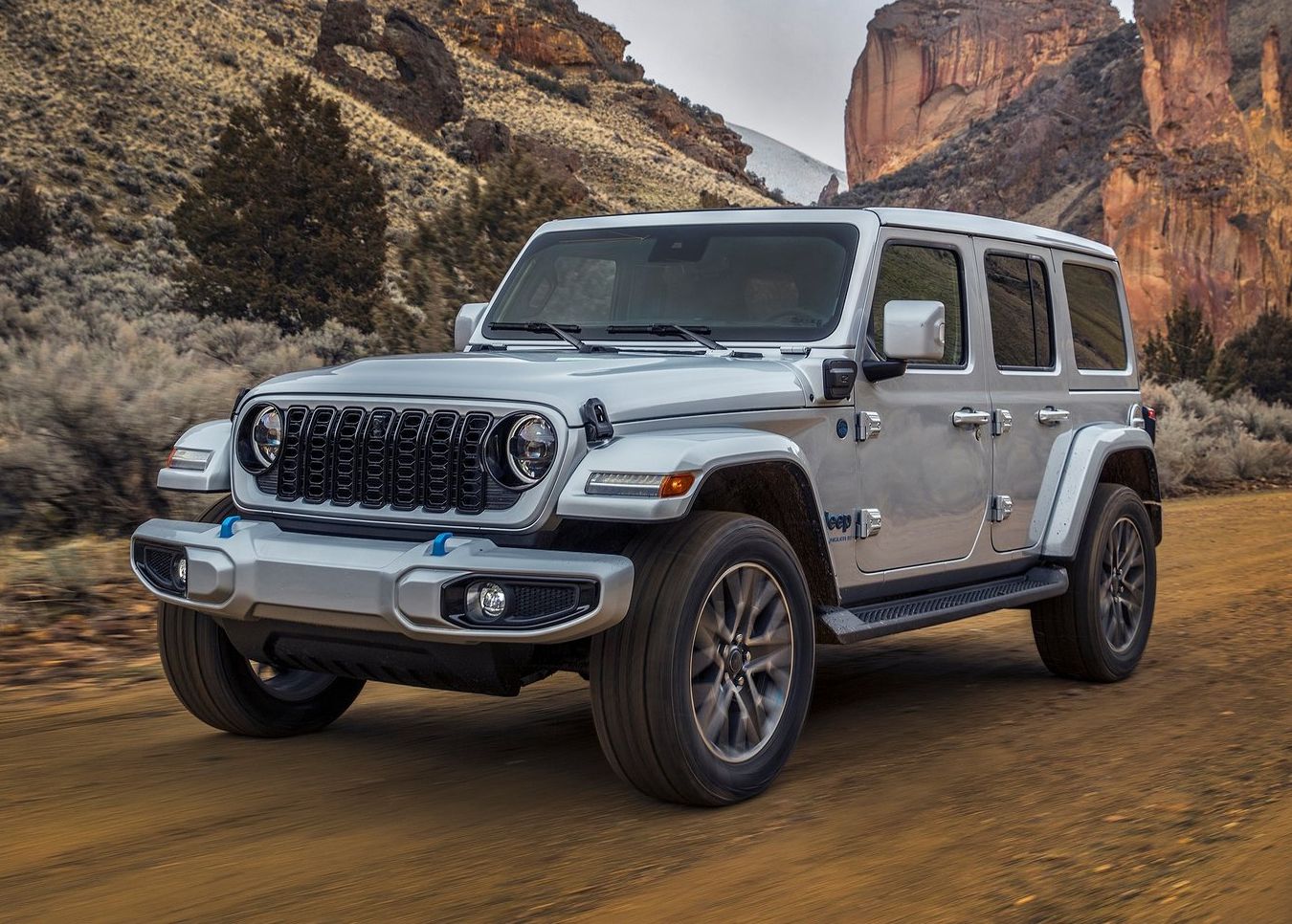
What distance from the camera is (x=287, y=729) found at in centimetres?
519

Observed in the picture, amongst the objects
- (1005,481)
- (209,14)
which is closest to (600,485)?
(1005,481)

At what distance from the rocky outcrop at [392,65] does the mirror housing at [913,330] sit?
182ft

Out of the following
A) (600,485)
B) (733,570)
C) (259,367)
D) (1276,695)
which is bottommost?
(1276,695)

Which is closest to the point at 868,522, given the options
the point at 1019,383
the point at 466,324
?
the point at 1019,383

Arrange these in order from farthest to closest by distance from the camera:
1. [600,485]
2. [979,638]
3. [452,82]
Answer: [452,82]
[979,638]
[600,485]

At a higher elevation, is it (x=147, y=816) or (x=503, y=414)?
(x=503, y=414)

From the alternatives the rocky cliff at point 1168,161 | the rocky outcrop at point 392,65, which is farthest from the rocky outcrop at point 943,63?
the rocky outcrop at point 392,65

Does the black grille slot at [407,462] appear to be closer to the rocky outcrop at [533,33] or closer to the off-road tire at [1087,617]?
the off-road tire at [1087,617]

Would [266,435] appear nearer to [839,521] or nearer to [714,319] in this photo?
[714,319]

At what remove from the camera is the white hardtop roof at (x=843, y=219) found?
18.1 ft

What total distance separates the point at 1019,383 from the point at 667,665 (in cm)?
277

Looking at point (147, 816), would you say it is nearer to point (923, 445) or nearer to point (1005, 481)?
point (923, 445)

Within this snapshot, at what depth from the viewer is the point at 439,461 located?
13.7 feet

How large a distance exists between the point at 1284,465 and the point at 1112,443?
1531cm
